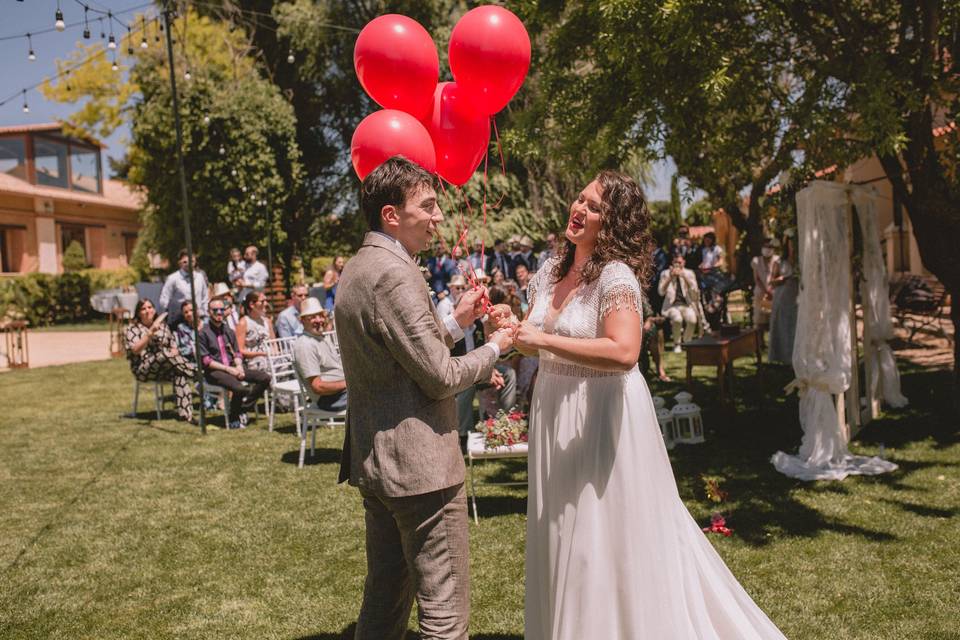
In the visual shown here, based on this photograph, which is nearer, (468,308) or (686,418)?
(468,308)

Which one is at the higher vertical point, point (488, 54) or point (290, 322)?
point (488, 54)

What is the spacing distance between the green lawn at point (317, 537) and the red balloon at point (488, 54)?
2.60m

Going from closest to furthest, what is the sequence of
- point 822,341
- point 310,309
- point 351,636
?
point 351,636
point 822,341
point 310,309

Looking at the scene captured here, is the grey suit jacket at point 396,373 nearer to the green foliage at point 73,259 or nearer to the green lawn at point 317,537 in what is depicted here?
the green lawn at point 317,537

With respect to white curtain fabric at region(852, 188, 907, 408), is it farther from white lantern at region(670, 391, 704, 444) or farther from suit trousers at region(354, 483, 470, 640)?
suit trousers at region(354, 483, 470, 640)

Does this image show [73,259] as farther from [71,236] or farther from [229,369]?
[229,369]

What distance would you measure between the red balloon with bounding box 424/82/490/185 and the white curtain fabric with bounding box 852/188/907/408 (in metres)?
4.84

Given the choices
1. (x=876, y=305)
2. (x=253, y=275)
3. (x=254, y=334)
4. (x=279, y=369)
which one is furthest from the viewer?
(x=253, y=275)

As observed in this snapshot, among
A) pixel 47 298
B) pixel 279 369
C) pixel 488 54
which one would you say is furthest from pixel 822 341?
pixel 47 298

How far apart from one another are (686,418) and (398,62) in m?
5.37

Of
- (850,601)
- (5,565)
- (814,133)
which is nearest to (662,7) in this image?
(814,133)

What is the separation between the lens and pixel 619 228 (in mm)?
2857

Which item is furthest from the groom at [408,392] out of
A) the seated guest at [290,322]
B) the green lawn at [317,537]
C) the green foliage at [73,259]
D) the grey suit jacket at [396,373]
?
the green foliage at [73,259]

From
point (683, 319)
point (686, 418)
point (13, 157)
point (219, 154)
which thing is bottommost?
point (686, 418)
